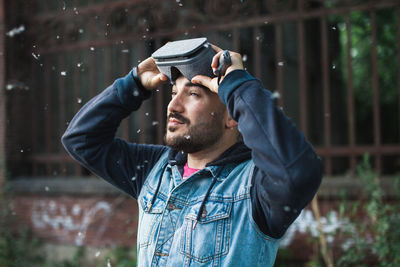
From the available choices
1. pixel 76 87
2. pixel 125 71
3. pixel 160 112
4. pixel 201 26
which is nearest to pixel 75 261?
pixel 160 112

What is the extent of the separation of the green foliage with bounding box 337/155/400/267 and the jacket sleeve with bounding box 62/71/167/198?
2140 millimetres

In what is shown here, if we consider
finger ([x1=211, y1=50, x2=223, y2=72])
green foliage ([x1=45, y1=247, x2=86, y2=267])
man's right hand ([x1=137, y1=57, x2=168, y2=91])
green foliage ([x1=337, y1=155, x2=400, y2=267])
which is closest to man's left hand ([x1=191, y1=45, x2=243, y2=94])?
finger ([x1=211, y1=50, x2=223, y2=72])

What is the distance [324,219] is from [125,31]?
10.5 feet

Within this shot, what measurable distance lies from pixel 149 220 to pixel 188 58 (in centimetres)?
71

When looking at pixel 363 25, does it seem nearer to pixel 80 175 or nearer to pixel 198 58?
pixel 80 175

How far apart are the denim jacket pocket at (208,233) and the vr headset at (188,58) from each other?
55 cm

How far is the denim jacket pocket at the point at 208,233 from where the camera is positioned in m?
1.73

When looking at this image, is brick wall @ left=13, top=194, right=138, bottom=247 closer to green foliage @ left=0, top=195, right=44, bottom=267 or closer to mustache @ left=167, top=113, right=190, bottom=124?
A: green foliage @ left=0, top=195, right=44, bottom=267

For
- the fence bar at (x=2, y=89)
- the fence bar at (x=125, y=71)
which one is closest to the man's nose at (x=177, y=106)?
the fence bar at (x=125, y=71)

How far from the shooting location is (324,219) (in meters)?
4.27

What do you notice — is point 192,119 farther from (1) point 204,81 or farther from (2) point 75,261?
(2) point 75,261

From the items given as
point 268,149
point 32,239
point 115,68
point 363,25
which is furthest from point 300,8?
point 32,239

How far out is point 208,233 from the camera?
5.77 ft

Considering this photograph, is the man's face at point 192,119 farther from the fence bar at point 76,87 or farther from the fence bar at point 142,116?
the fence bar at point 76,87
